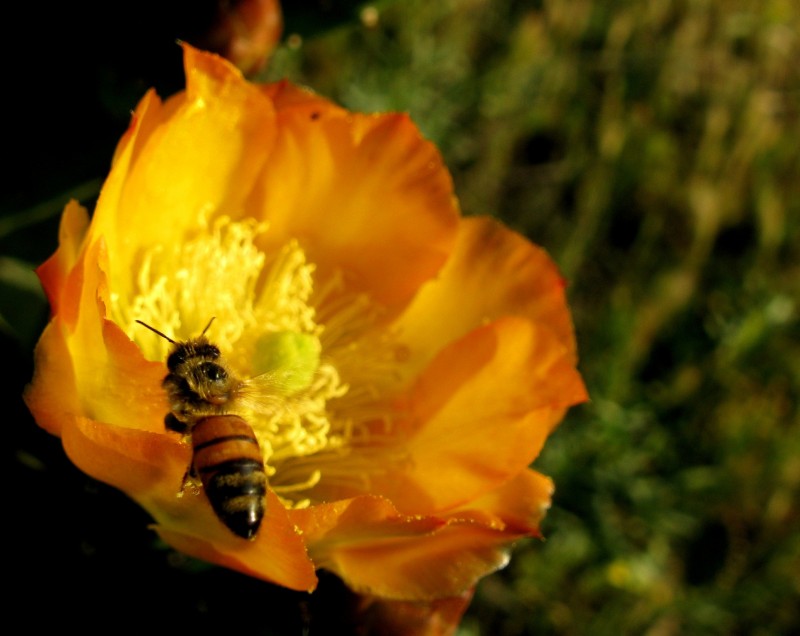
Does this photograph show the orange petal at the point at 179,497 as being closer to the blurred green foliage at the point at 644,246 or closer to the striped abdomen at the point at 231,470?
the striped abdomen at the point at 231,470

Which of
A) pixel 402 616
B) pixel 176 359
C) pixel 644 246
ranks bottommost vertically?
pixel 644 246

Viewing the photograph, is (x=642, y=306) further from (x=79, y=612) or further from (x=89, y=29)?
(x=79, y=612)

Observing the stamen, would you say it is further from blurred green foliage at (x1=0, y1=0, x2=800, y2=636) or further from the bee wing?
blurred green foliage at (x1=0, y1=0, x2=800, y2=636)

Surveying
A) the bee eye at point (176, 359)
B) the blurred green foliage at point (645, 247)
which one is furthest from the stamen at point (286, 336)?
the blurred green foliage at point (645, 247)

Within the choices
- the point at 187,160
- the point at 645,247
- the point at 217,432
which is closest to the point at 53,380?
the point at 217,432

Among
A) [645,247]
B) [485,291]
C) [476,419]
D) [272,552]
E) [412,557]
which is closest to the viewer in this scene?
[272,552]

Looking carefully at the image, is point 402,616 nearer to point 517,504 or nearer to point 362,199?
point 517,504

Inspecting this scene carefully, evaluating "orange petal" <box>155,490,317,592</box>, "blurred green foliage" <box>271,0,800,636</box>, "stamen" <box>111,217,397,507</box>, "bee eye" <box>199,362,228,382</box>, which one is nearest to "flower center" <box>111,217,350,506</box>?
"stamen" <box>111,217,397,507</box>
